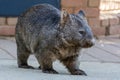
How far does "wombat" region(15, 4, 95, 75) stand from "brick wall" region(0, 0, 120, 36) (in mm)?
2788

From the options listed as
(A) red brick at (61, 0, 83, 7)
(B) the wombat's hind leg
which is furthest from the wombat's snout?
(A) red brick at (61, 0, 83, 7)

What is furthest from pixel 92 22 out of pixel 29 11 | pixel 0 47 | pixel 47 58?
pixel 47 58

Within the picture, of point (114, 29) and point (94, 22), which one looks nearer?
point (94, 22)

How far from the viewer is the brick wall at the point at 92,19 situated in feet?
30.0

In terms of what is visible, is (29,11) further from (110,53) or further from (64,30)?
(110,53)

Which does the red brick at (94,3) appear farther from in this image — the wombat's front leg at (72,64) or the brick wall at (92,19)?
the wombat's front leg at (72,64)

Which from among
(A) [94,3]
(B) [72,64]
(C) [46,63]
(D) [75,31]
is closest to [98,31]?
(A) [94,3]

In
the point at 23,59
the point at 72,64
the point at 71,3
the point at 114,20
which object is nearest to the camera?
the point at 72,64

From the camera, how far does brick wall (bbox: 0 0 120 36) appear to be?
9.13 meters

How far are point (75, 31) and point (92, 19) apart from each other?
164 inches

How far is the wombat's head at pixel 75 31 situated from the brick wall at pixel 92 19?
12.1 feet

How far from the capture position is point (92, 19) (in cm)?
956

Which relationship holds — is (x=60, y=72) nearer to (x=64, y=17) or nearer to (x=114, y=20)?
(x=64, y=17)

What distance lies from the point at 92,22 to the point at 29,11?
3.40 m
